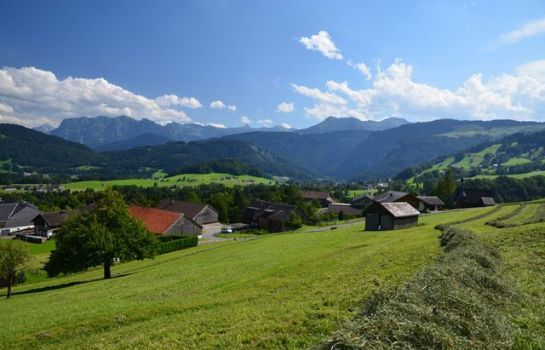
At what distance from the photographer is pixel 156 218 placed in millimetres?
93750

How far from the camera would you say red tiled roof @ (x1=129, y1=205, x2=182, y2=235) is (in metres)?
89.6

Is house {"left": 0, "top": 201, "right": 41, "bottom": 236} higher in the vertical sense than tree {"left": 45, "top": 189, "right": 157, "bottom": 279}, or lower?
lower

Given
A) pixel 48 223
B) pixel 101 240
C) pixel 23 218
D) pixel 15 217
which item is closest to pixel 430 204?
pixel 101 240

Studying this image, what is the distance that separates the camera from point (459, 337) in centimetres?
693

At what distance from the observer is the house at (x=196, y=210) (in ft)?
411

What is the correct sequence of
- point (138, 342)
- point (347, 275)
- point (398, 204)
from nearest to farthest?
point (138, 342), point (347, 275), point (398, 204)

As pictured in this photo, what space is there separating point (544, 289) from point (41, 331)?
21.2 m

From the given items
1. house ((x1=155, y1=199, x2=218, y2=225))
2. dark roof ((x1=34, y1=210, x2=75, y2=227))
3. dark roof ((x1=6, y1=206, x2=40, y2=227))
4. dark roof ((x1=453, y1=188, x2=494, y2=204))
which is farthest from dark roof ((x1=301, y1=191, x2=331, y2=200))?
dark roof ((x1=6, y1=206, x2=40, y2=227))

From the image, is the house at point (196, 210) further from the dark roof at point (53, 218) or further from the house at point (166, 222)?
the dark roof at point (53, 218)

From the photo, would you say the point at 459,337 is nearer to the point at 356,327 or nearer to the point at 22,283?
the point at 356,327

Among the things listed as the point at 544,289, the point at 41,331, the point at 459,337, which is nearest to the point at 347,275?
the point at 544,289

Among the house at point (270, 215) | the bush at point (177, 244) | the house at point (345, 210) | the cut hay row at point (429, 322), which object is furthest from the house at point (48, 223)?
the cut hay row at point (429, 322)

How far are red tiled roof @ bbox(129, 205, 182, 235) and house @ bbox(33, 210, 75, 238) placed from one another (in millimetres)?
38128

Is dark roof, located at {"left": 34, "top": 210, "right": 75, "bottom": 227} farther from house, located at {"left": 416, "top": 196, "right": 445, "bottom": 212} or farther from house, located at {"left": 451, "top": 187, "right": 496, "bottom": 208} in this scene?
house, located at {"left": 451, "top": 187, "right": 496, "bottom": 208}
